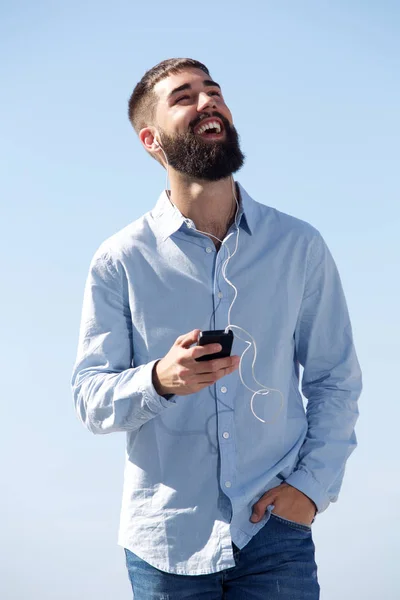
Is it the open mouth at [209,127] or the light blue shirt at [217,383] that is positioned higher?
the open mouth at [209,127]

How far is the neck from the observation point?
10.1 ft

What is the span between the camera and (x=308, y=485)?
2754 millimetres

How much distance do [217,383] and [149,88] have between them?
1.25 metres

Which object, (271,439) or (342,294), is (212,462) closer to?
(271,439)

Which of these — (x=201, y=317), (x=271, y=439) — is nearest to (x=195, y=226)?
(x=201, y=317)

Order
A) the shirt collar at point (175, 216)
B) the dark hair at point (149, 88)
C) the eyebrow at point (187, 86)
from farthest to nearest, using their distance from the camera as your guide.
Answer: the dark hair at point (149, 88), the eyebrow at point (187, 86), the shirt collar at point (175, 216)

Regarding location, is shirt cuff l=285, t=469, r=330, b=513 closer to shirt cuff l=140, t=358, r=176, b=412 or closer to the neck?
shirt cuff l=140, t=358, r=176, b=412

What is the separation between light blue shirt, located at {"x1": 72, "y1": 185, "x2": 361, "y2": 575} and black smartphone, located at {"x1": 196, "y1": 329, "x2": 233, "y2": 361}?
0.29m

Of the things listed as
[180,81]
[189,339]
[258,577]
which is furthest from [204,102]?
[258,577]

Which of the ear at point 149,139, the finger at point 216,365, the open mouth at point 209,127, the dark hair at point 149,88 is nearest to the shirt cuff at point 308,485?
the finger at point 216,365

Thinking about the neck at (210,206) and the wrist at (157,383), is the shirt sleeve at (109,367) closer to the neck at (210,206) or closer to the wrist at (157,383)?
the wrist at (157,383)

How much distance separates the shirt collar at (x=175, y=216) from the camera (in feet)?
9.95

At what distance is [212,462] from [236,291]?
0.55 m

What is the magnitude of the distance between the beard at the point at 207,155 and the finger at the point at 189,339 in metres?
0.85
